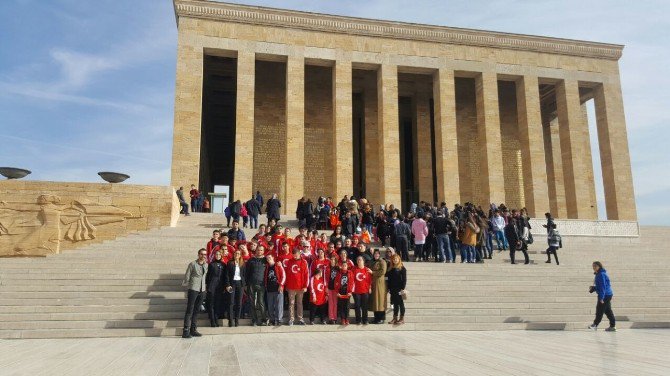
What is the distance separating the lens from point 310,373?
4.89m

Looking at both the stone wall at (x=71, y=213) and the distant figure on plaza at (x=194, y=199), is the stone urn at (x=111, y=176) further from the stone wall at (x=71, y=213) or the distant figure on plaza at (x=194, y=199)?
the distant figure on plaza at (x=194, y=199)

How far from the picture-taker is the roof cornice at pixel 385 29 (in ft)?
73.4

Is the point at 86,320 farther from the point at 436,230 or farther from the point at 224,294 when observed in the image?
the point at 436,230

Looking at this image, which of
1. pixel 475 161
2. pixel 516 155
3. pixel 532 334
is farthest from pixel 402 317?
pixel 516 155

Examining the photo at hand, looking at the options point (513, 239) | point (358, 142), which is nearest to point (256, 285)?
point (513, 239)

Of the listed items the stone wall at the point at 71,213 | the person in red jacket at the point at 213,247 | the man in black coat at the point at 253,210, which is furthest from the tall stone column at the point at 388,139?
the person in red jacket at the point at 213,247

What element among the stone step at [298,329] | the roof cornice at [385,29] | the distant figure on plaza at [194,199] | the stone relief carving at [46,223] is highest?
the roof cornice at [385,29]

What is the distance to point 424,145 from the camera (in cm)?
2730

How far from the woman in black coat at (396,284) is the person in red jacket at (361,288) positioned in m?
0.42

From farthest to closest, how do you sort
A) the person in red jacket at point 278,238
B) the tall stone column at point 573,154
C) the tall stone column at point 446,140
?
1. the tall stone column at point 573,154
2. the tall stone column at point 446,140
3. the person in red jacket at point 278,238

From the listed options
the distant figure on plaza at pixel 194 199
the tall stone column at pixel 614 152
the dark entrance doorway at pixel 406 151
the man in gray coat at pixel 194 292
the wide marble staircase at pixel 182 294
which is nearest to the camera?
the man in gray coat at pixel 194 292

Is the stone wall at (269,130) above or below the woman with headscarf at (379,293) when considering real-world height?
above

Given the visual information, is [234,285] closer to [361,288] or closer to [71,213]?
[361,288]

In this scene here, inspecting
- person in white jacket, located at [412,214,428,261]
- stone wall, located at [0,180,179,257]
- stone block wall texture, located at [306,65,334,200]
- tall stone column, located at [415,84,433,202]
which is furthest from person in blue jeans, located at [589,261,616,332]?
tall stone column, located at [415,84,433,202]
